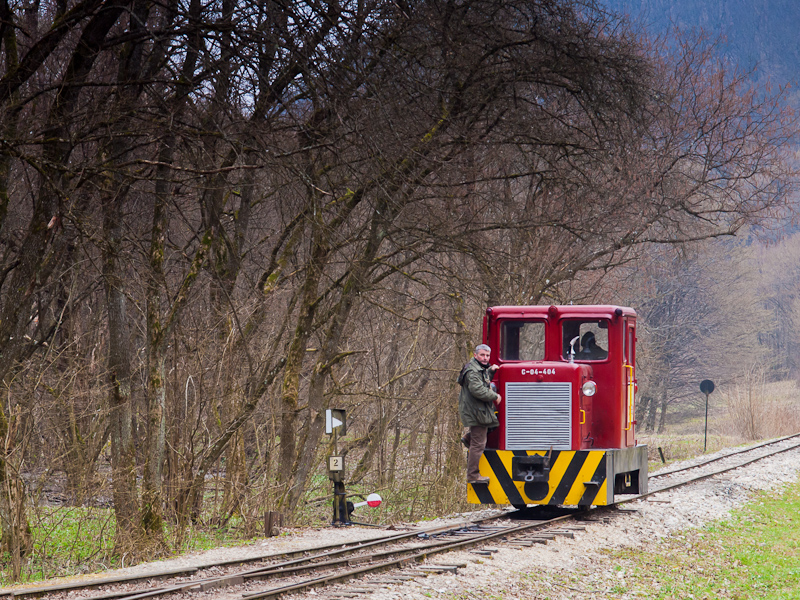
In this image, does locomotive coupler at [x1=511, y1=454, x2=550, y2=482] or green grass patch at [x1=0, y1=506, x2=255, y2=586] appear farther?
locomotive coupler at [x1=511, y1=454, x2=550, y2=482]

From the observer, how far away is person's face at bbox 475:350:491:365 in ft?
36.1

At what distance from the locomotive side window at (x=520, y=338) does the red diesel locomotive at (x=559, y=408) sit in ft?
0.05

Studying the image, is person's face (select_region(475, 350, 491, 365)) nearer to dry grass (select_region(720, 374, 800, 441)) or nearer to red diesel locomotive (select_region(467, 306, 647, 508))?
red diesel locomotive (select_region(467, 306, 647, 508))

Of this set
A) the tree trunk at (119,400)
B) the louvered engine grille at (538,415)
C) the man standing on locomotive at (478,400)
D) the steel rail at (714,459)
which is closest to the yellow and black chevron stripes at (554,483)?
the louvered engine grille at (538,415)

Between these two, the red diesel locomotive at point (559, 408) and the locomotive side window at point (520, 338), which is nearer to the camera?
the red diesel locomotive at point (559, 408)

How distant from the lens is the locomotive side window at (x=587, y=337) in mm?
11859

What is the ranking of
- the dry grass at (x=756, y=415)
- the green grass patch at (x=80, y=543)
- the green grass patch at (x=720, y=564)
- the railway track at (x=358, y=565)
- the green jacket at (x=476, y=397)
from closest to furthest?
the railway track at (x=358, y=565), the green grass patch at (x=720, y=564), the green grass patch at (x=80, y=543), the green jacket at (x=476, y=397), the dry grass at (x=756, y=415)

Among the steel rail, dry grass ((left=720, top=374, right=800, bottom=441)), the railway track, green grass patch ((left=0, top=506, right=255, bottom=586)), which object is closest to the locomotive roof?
the railway track

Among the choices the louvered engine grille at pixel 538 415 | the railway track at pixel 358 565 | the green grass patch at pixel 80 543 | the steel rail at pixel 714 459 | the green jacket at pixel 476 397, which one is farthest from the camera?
the steel rail at pixel 714 459

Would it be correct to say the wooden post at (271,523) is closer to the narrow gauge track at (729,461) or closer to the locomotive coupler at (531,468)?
the locomotive coupler at (531,468)

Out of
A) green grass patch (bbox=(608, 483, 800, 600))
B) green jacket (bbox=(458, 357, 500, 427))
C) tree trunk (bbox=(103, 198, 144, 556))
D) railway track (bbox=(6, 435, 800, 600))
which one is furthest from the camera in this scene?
tree trunk (bbox=(103, 198, 144, 556))

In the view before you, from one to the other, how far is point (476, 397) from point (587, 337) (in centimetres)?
198

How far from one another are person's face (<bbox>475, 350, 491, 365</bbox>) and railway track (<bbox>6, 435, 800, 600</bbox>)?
203 centimetres

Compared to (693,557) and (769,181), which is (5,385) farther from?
(769,181)
